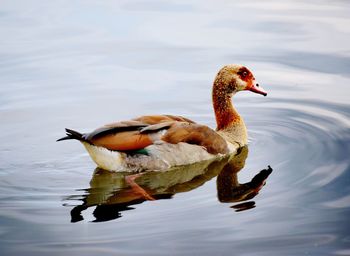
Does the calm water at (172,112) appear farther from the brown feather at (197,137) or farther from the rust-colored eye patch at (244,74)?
the rust-colored eye patch at (244,74)

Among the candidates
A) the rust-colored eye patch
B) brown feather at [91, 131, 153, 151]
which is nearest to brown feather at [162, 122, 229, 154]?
brown feather at [91, 131, 153, 151]

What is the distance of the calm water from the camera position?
818cm

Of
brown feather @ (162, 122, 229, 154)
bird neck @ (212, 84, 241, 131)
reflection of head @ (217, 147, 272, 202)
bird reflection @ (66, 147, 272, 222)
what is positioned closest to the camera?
bird reflection @ (66, 147, 272, 222)

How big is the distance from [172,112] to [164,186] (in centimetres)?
282

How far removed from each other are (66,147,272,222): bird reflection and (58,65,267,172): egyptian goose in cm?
14

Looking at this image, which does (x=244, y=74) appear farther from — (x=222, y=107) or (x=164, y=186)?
(x=164, y=186)

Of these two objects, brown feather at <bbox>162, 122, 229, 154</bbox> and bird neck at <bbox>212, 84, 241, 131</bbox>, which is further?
bird neck at <bbox>212, 84, 241, 131</bbox>

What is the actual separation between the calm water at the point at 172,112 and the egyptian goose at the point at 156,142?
27cm

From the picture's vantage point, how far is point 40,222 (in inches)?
335

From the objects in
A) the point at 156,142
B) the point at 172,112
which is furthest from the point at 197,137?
the point at 172,112

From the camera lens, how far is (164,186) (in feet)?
32.0

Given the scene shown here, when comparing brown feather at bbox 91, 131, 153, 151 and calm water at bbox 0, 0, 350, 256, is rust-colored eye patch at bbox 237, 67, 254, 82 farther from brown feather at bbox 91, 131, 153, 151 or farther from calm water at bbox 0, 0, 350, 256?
brown feather at bbox 91, 131, 153, 151

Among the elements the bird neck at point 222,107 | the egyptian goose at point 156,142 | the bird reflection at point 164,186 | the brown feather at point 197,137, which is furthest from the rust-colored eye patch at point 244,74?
the bird reflection at point 164,186

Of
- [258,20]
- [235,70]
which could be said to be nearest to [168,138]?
[235,70]
